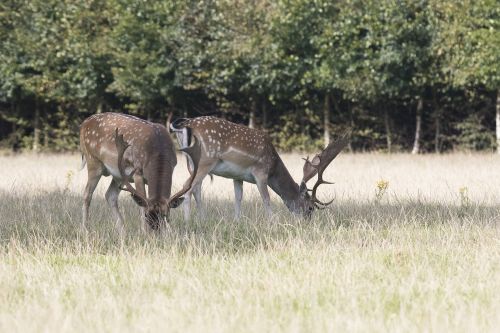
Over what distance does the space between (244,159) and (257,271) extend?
13.2 feet

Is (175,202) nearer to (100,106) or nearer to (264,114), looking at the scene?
(100,106)

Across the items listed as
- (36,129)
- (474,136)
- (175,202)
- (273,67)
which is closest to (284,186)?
(175,202)

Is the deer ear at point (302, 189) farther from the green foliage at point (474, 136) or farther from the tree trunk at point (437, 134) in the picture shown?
the tree trunk at point (437, 134)

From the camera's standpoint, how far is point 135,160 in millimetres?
9195

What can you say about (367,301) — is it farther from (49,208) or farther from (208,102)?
(208,102)

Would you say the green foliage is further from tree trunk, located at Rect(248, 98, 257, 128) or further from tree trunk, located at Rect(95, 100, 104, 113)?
tree trunk, located at Rect(95, 100, 104, 113)

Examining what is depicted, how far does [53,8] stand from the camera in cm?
2550

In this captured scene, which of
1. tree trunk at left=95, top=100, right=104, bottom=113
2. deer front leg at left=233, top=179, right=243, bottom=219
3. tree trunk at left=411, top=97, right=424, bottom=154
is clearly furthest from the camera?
tree trunk at left=95, top=100, right=104, bottom=113

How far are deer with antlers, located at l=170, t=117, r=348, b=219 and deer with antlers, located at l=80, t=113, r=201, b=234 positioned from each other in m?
0.89

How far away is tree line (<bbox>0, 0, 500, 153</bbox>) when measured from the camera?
2298 centimetres

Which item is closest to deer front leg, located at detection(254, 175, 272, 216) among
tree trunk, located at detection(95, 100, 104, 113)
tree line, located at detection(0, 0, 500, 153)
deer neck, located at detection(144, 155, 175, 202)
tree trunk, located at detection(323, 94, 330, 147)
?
deer neck, located at detection(144, 155, 175, 202)

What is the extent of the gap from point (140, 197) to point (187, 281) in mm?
2180

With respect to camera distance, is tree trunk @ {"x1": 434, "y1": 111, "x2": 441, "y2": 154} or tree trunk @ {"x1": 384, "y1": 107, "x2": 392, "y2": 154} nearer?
tree trunk @ {"x1": 434, "y1": 111, "x2": 441, "y2": 154}

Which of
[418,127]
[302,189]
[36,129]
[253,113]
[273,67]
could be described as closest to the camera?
[302,189]
